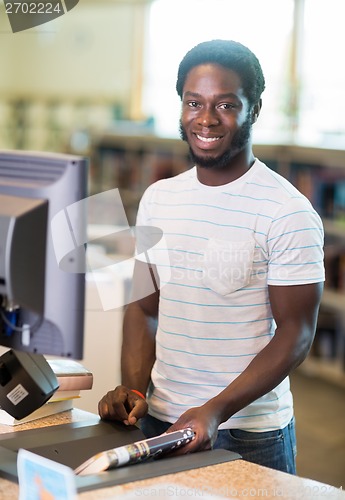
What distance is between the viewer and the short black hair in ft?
6.02

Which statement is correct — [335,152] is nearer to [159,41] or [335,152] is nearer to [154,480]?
[159,41]

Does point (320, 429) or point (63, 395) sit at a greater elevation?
point (63, 395)

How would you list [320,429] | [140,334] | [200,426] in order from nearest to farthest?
1. [200,426]
2. [140,334]
3. [320,429]

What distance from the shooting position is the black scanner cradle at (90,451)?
1.47 meters

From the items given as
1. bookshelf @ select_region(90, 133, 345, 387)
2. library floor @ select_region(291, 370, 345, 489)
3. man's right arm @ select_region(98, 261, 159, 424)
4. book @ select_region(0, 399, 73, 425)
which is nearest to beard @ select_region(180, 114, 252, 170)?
man's right arm @ select_region(98, 261, 159, 424)

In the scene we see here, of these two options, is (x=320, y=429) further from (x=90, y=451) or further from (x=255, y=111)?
(x=90, y=451)

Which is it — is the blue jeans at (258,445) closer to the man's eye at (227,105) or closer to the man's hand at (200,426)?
the man's hand at (200,426)

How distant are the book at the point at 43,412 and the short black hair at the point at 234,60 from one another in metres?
0.76

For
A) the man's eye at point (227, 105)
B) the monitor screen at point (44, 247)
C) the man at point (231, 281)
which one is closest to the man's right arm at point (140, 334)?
the man at point (231, 281)

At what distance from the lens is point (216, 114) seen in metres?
1.83

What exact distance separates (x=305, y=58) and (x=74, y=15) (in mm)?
2732

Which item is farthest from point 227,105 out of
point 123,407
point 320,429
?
point 320,429

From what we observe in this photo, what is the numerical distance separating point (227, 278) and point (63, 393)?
433 mm

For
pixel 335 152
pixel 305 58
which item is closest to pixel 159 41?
pixel 305 58
